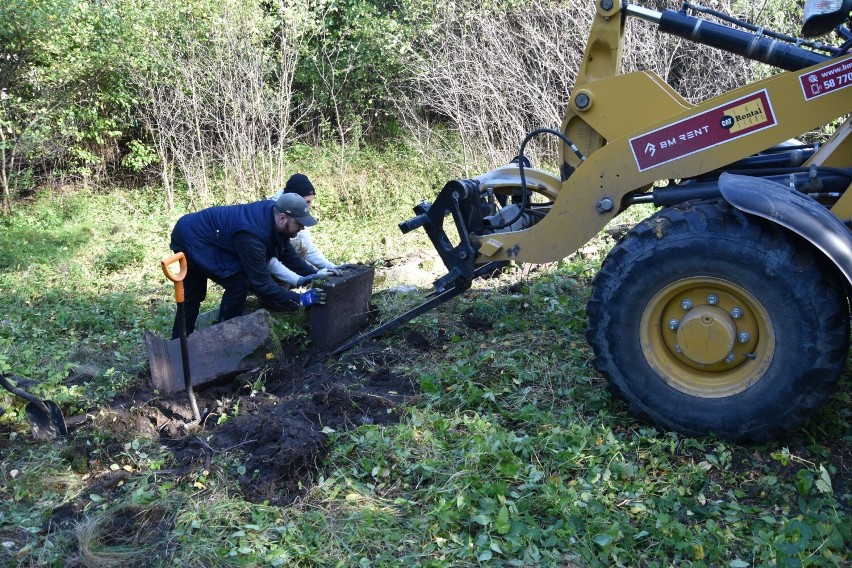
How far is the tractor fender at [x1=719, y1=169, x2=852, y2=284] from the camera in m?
3.46

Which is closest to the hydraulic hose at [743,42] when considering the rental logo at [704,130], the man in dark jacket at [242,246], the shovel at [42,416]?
the rental logo at [704,130]

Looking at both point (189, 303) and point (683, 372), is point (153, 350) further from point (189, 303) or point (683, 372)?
point (683, 372)

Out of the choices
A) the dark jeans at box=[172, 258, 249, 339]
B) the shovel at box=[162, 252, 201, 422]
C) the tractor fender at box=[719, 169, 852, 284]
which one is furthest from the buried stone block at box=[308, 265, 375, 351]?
the tractor fender at box=[719, 169, 852, 284]

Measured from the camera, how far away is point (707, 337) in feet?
12.7

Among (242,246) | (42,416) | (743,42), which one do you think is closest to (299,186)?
(242,246)

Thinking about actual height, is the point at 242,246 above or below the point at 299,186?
below

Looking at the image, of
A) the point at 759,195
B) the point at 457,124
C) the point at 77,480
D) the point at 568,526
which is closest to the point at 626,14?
the point at 759,195

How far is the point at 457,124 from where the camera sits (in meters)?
11.9

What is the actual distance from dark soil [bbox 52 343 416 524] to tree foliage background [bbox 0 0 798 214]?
697 cm

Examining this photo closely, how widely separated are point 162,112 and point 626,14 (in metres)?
9.27

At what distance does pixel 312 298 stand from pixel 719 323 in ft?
9.84

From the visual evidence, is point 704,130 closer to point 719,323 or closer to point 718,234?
point 718,234

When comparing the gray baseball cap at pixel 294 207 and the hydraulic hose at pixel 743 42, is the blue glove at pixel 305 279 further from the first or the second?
the hydraulic hose at pixel 743 42

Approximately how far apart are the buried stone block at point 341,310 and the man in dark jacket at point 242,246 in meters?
0.13
